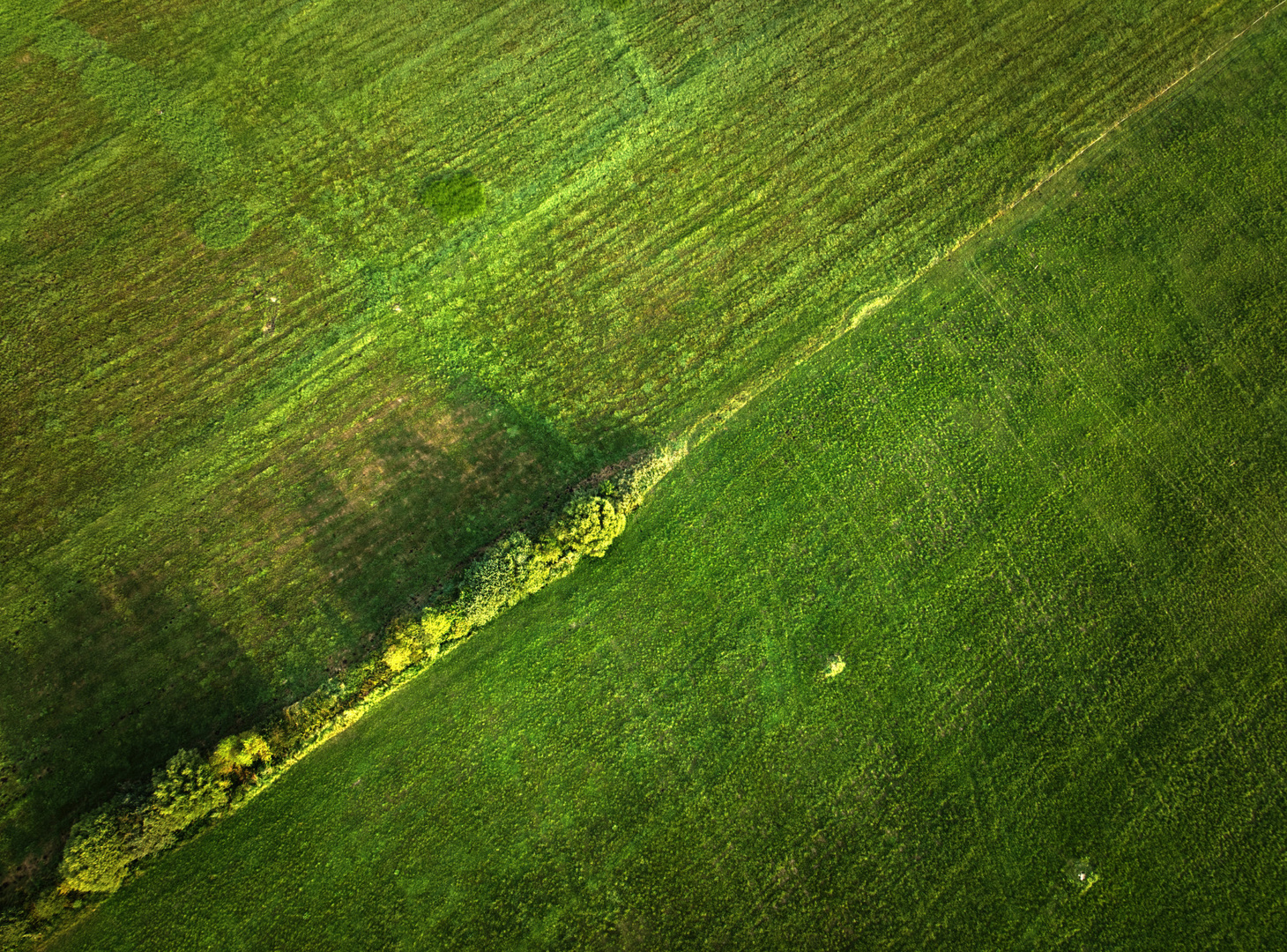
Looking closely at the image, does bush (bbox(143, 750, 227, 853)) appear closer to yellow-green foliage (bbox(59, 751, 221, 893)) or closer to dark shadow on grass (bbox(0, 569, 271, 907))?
yellow-green foliage (bbox(59, 751, 221, 893))

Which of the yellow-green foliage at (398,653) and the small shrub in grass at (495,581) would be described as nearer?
the yellow-green foliage at (398,653)

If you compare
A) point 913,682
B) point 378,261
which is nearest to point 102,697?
point 378,261

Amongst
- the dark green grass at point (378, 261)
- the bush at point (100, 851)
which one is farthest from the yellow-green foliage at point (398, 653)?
the bush at point (100, 851)

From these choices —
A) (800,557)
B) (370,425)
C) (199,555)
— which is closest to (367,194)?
(370,425)

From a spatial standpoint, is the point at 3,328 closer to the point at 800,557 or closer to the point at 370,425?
the point at 370,425

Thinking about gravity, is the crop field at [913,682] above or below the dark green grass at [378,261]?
below

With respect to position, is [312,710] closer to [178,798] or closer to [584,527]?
[178,798]

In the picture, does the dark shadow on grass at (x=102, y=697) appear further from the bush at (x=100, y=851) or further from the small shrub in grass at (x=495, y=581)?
the small shrub in grass at (x=495, y=581)
